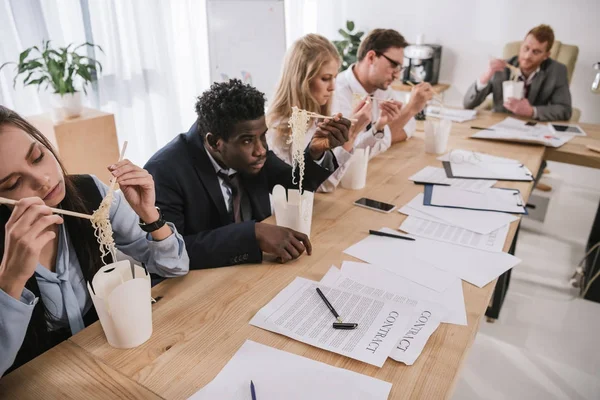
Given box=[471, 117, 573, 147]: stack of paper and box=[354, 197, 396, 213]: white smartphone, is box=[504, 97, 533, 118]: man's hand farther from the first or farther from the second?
box=[354, 197, 396, 213]: white smartphone

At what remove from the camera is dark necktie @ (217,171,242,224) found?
156cm

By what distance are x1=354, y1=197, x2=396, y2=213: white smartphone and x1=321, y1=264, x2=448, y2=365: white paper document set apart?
0.42 m

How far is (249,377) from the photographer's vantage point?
850 mm

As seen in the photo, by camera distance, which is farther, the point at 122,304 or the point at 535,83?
the point at 535,83

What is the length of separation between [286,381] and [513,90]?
265 cm

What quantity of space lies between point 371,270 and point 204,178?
2.08ft

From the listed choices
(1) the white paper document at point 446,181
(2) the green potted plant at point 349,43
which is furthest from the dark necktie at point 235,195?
(2) the green potted plant at point 349,43

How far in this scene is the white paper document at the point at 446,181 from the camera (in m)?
1.82

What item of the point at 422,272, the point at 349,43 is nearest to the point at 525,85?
the point at 349,43

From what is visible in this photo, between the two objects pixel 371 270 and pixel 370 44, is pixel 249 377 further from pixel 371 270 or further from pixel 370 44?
pixel 370 44

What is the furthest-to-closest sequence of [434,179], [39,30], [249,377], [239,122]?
[39,30] → [434,179] → [239,122] → [249,377]

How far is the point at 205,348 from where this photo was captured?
928mm

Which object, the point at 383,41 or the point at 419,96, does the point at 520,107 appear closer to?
the point at 419,96

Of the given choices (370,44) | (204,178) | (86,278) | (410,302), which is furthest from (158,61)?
(410,302)
